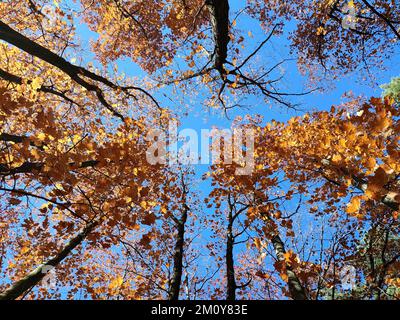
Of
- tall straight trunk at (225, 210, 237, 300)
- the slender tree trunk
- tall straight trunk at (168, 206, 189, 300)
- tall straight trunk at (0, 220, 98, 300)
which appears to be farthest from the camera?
tall straight trunk at (168, 206, 189, 300)

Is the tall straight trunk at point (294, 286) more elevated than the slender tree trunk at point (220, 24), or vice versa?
the slender tree trunk at point (220, 24)

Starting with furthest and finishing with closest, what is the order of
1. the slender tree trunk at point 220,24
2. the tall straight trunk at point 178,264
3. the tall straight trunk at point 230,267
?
the tall straight trunk at point 178,264 → the tall straight trunk at point 230,267 → the slender tree trunk at point 220,24

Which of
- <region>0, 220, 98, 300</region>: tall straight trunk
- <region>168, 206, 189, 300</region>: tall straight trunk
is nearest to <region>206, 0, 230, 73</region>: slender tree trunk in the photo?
<region>0, 220, 98, 300</region>: tall straight trunk

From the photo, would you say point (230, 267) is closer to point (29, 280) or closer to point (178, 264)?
point (178, 264)

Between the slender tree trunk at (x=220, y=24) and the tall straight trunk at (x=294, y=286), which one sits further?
the slender tree trunk at (x=220, y=24)

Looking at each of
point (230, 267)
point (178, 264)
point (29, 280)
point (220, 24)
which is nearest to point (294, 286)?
point (230, 267)

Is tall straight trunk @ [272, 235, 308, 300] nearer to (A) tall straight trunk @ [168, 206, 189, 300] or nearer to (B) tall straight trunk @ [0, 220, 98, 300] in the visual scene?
(A) tall straight trunk @ [168, 206, 189, 300]

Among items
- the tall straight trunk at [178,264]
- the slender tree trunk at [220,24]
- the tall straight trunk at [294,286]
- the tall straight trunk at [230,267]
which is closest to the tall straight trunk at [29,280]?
the tall straight trunk at [178,264]

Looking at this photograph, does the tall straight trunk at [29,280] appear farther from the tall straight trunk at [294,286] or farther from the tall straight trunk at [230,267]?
the tall straight trunk at [230,267]

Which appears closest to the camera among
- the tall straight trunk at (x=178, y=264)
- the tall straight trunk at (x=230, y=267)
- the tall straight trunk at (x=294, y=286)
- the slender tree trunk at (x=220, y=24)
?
the tall straight trunk at (x=294, y=286)
